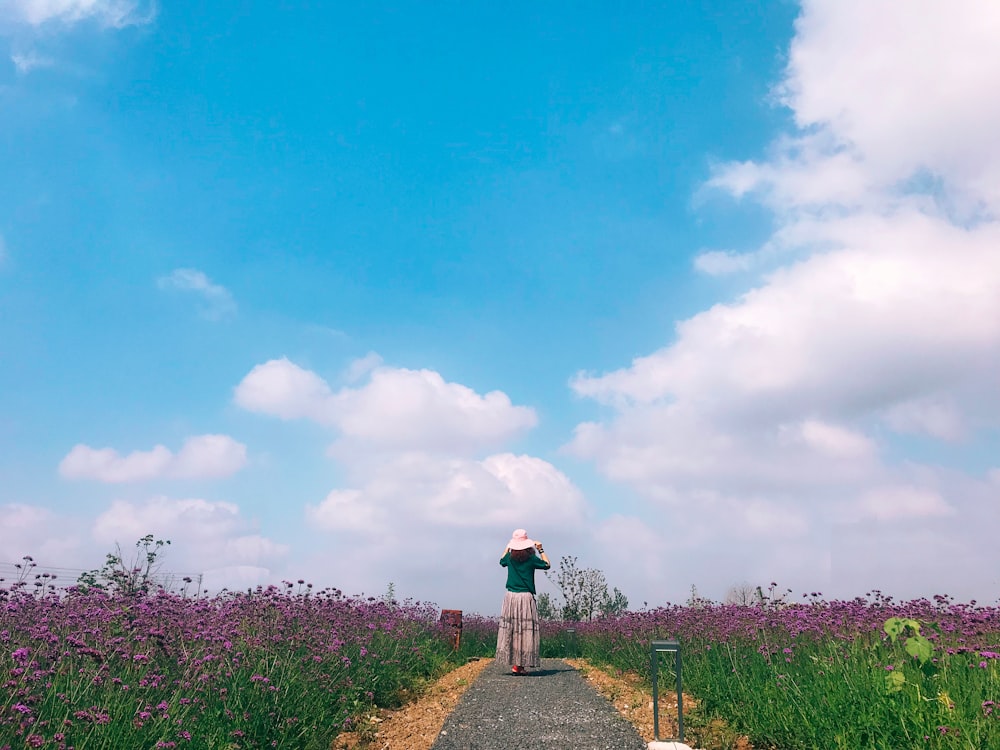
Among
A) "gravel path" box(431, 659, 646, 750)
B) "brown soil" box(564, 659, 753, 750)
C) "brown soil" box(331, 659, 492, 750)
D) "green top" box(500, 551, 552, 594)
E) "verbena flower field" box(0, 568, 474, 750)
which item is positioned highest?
"green top" box(500, 551, 552, 594)

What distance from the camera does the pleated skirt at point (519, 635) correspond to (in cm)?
1030

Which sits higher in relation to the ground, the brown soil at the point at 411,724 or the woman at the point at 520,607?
the woman at the point at 520,607

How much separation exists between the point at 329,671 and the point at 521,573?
4.17 m

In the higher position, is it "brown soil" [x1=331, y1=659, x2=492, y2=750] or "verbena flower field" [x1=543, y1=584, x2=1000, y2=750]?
"verbena flower field" [x1=543, y1=584, x2=1000, y2=750]

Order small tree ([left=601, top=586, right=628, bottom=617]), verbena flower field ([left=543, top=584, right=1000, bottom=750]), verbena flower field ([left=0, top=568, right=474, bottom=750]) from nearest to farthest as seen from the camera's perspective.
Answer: verbena flower field ([left=0, top=568, right=474, bottom=750]) < verbena flower field ([left=543, top=584, right=1000, bottom=750]) < small tree ([left=601, top=586, right=628, bottom=617])

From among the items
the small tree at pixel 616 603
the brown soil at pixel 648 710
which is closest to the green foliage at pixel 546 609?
the small tree at pixel 616 603

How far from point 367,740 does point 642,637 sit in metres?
5.41

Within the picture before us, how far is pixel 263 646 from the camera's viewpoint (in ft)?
21.3

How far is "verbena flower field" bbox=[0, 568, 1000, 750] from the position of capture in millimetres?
4434

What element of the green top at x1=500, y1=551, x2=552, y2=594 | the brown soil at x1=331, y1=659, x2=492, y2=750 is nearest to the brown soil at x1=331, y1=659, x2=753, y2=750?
the brown soil at x1=331, y1=659, x2=492, y2=750

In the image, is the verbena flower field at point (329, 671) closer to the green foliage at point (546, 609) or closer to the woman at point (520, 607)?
the woman at point (520, 607)

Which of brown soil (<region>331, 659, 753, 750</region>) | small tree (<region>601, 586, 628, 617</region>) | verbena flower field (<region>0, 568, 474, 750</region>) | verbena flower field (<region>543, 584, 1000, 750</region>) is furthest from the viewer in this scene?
small tree (<region>601, 586, 628, 617</region>)

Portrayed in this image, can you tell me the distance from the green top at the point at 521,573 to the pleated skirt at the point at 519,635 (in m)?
0.18

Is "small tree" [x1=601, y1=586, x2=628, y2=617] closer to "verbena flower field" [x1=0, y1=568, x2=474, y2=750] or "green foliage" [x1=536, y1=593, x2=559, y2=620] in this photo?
"green foliage" [x1=536, y1=593, x2=559, y2=620]
